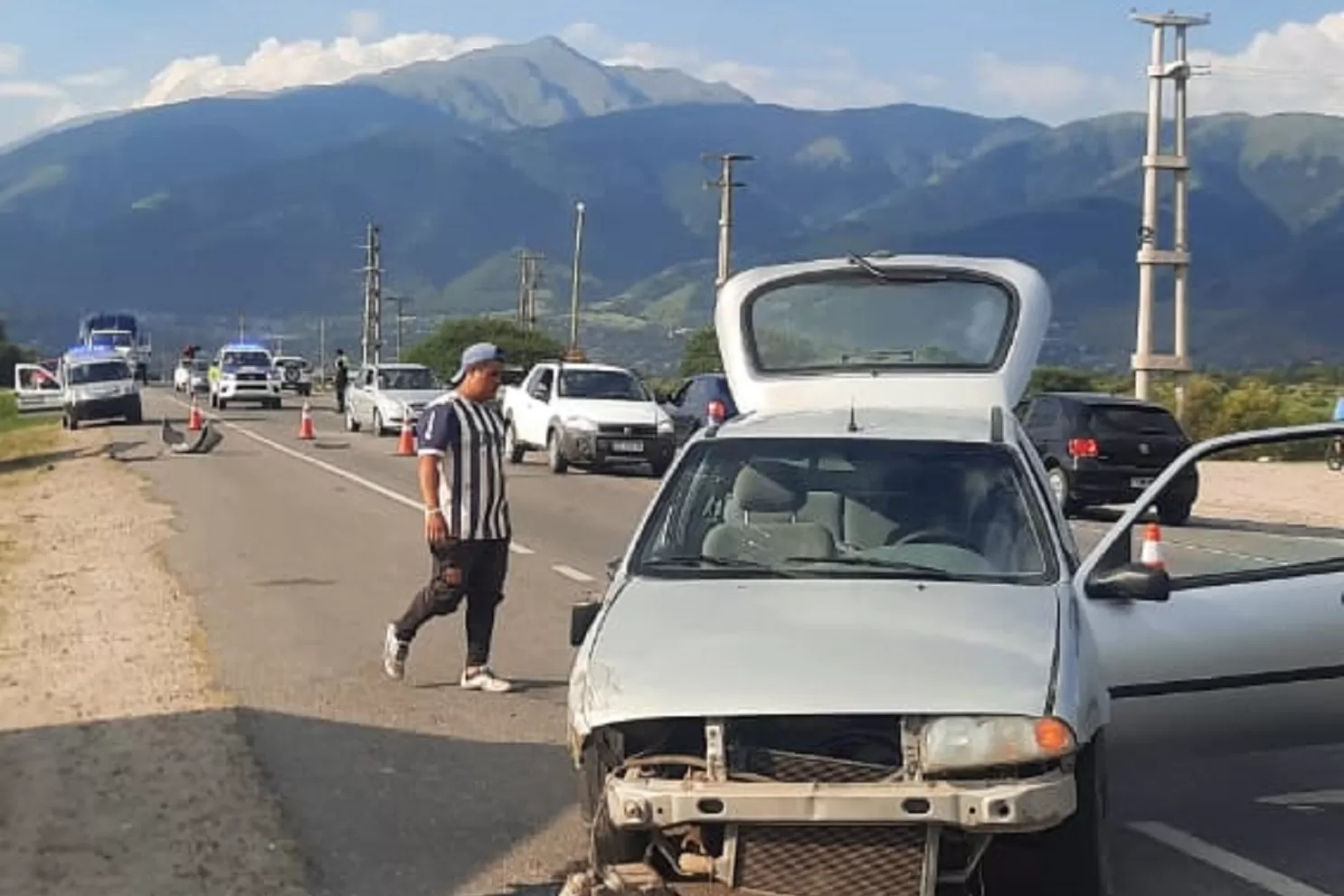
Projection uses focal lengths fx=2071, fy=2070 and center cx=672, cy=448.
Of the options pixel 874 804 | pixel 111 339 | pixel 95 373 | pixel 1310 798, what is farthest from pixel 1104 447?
pixel 111 339

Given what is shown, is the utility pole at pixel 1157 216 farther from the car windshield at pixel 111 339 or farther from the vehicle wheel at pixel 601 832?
the car windshield at pixel 111 339

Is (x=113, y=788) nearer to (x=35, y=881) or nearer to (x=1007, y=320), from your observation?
(x=35, y=881)

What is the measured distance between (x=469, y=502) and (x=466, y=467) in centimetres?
18

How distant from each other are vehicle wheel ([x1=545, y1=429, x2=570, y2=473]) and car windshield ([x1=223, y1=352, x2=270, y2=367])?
29.1 m

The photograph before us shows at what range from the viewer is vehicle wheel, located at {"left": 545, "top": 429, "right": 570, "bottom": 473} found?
30672mm

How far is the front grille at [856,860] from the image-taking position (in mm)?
5777

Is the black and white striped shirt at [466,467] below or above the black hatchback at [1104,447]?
above

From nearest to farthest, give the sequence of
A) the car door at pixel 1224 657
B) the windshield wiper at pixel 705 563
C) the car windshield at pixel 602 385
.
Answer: the windshield wiper at pixel 705 563
the car door at pixel 1224 657
the car windshield at pixel 602 385

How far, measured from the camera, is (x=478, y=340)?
292 feet

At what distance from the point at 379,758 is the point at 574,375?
76.3 ft

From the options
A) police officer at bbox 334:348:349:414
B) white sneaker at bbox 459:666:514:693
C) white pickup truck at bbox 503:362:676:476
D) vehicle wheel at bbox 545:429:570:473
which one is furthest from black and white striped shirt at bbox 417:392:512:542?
police officer at bbox 334:348:349:414

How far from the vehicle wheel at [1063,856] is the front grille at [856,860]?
0.40 meters

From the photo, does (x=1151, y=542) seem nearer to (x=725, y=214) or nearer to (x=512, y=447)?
(x=512, y=447)

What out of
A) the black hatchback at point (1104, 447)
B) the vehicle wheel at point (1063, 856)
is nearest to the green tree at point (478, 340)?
the black hatchback at point (1104, 447)
